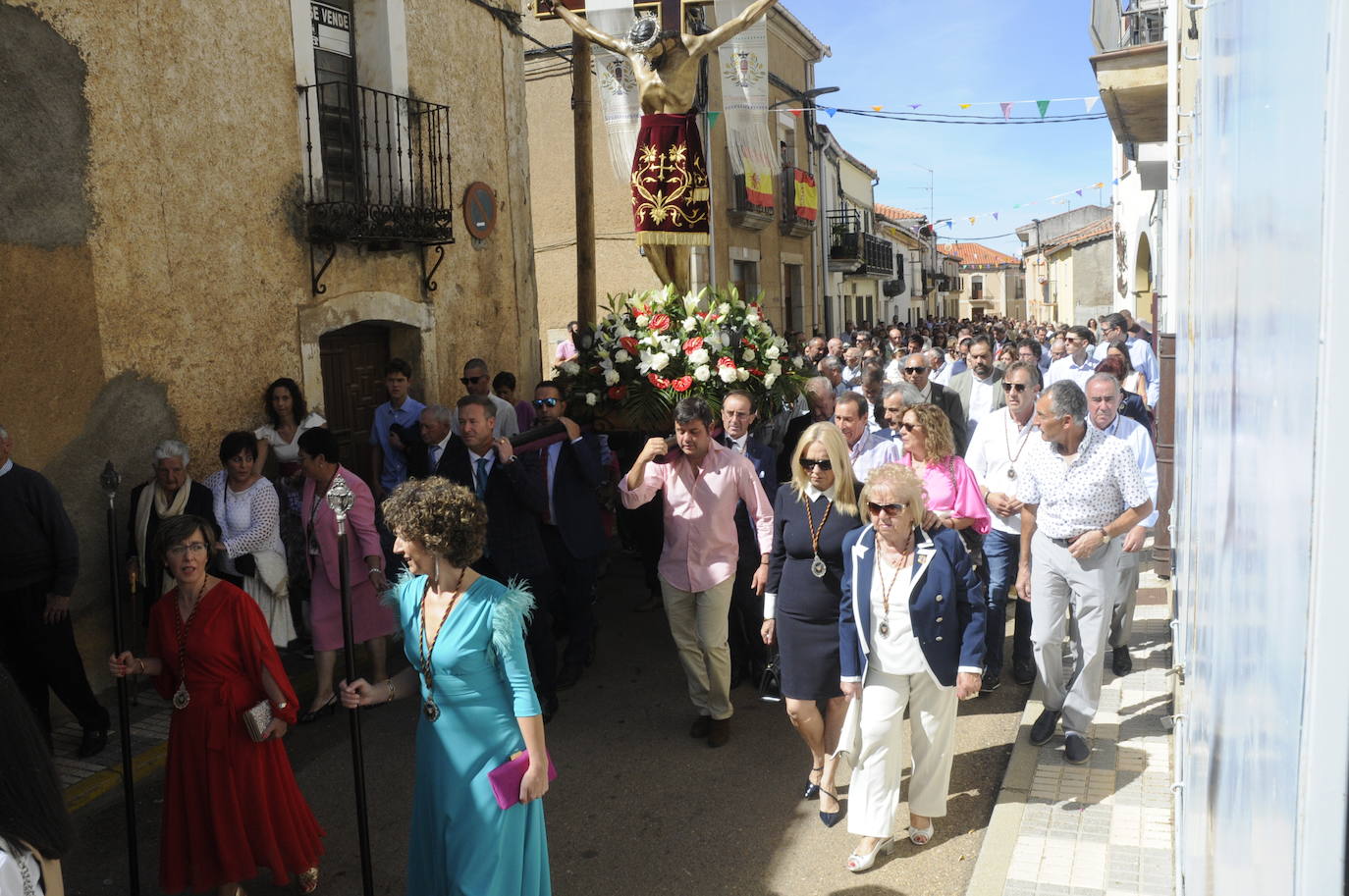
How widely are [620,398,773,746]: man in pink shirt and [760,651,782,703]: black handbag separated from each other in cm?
63

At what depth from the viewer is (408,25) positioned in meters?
9.48

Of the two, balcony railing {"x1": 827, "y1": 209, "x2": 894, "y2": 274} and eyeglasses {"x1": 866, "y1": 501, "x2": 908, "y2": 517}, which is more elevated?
balcony railing {"x1": 827, "y1": 209, "x2": 894, "y2": 274}

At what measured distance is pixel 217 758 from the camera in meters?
4.14

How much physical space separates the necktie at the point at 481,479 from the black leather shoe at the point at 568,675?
1.35 metres

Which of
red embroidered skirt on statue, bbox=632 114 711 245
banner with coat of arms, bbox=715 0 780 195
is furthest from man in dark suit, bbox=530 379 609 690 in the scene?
banner with coat of arms, bbox=715 0 780 195

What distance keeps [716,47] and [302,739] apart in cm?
541

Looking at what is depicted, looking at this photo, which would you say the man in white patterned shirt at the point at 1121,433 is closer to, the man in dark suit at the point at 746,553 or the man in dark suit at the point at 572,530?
the man in dark suit at the point at 746,553

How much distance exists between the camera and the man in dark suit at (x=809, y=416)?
718 centimetres

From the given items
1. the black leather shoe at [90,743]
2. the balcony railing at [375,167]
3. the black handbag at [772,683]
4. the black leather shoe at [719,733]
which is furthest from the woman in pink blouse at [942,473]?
the balcony railing at [375,167]

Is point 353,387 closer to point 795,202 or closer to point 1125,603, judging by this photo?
point 1125,603

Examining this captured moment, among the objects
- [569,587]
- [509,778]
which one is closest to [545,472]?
[569,587]

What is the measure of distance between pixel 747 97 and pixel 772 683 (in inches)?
202

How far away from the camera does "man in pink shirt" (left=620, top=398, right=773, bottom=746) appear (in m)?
5.68

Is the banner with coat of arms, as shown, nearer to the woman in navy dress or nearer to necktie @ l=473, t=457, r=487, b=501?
necktie @ l=473, t=457, r=487, b=501
